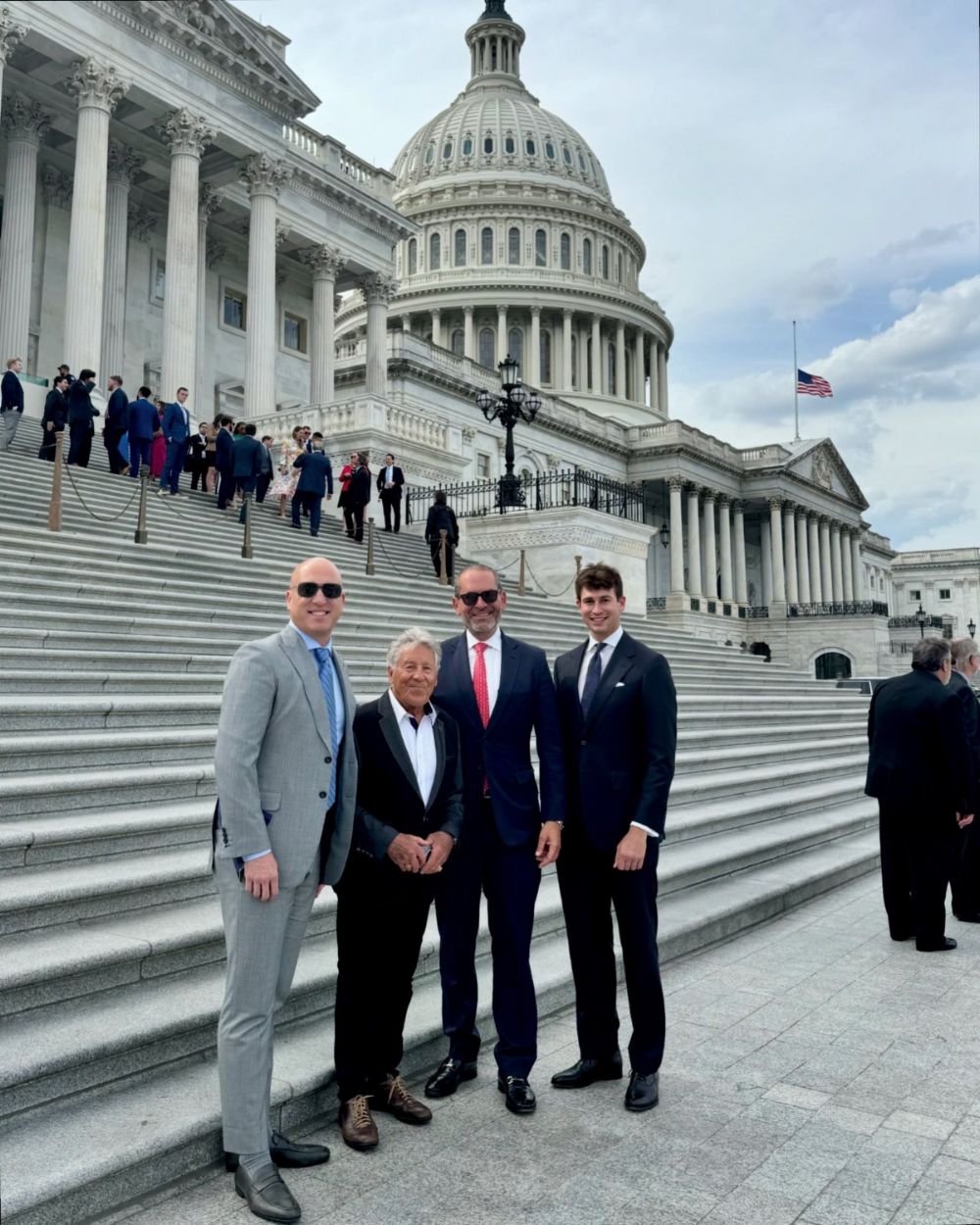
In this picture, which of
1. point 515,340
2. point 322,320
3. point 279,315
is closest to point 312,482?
point 322,320

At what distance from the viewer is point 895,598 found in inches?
4323

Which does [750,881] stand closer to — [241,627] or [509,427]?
[241,627]

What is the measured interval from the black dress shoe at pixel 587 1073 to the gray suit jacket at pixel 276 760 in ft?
5.12

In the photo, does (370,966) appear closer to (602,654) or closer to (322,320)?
(602,654)

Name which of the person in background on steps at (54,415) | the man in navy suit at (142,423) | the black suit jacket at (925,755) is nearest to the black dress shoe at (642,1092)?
the black suit jacket at (925,755)

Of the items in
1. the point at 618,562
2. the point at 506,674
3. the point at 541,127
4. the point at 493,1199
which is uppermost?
the point at 541,127

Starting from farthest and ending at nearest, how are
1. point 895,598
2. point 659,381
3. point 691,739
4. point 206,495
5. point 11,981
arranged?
point 895,598, point 659,381, point 206,495, point 691,739, point 11,981

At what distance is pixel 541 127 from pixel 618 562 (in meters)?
78.8

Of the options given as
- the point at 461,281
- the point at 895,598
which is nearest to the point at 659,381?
the point at 461,281

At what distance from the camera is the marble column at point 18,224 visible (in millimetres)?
25828

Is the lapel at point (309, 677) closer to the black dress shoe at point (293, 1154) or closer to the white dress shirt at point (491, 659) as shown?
the white dress shirt at point (491, 659)

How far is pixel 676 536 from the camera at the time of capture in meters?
63.7

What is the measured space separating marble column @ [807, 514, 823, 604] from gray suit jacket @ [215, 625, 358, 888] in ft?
246

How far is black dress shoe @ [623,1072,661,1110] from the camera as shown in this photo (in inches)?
169
